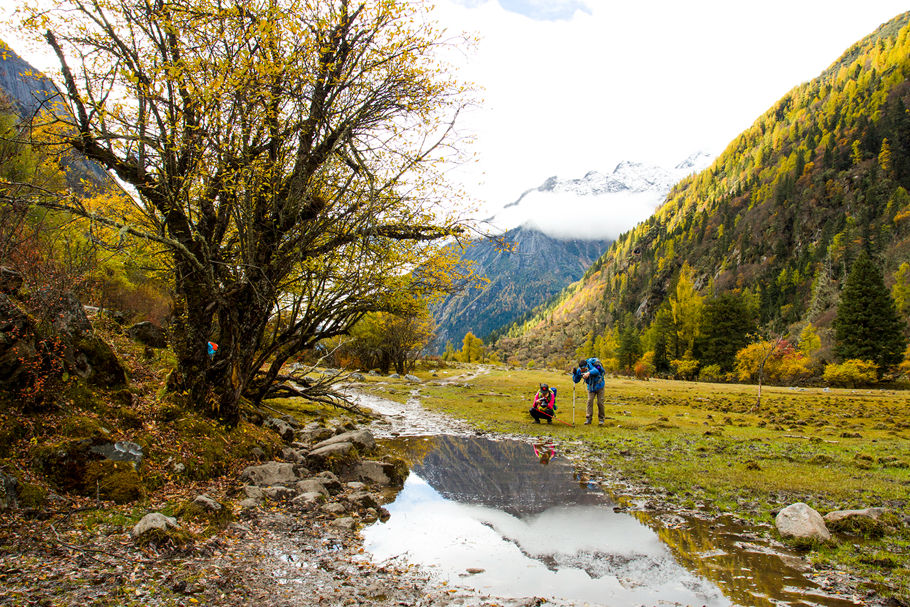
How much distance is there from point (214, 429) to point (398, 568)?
679cm

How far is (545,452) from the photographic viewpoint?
1484cm

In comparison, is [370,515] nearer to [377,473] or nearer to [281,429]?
[377,473]

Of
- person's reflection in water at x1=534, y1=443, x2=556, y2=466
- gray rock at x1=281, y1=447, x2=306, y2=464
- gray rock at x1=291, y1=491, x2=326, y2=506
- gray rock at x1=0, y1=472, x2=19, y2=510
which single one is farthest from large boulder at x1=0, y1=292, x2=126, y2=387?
person's reflection in water at x1=534, y1=443, x2=556, y2=466

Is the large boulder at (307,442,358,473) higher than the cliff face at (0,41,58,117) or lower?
lower

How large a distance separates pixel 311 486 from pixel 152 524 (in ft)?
12.1

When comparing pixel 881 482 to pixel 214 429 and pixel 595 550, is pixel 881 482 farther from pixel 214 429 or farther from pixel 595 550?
pixel 214 429

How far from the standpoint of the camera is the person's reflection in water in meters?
13.7

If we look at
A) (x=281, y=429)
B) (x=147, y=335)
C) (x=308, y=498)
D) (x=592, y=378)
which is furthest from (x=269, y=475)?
(x=592, y=378)

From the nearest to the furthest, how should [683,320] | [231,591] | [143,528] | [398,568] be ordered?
[231,591]
[143,528]
[398,568]
[683,320]

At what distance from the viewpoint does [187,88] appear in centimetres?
946

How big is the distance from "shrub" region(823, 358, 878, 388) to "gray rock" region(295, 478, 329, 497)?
220ft

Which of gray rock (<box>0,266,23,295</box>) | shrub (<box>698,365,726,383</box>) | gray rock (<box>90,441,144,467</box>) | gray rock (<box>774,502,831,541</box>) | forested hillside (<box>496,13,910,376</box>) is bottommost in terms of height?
shrub (<box>698,365,726,383</box>)

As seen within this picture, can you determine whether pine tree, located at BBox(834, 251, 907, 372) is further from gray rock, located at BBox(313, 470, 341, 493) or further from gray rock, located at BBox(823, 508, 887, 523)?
gray rock, located at BBox(313, 470, 341, 493)

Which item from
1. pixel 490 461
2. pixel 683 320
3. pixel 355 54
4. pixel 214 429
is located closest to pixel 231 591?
pixel 214 429
